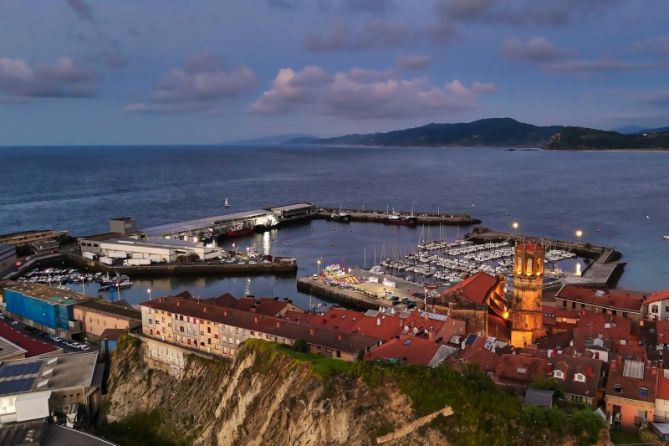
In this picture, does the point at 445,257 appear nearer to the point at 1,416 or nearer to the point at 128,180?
the point at 1,416

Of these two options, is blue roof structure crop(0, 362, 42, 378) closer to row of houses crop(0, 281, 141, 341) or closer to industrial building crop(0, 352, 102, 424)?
industrial building crop(0, 352, 102, 424)

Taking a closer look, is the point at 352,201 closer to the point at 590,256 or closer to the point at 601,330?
the point at 590,256

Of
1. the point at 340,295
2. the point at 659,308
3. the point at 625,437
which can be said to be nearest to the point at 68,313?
the point at 340,295

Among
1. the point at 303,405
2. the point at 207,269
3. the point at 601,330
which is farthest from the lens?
the point at 207,269

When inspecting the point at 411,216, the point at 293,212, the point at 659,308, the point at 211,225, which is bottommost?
the point at 411,216

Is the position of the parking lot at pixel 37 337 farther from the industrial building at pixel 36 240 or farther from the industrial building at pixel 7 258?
the industrial building at pixel 36 240

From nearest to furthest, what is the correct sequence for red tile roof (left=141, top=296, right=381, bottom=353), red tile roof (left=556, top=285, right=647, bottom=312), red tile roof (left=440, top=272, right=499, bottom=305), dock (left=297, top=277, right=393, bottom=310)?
red tile roof (left=141, top=296, right=381, bottom=353), red tile roof (left=440, top=272, right=499, bottom=305), red tile roof (left=556, top=285, right=647, bottom=312), dock (left=297, top=277, right=393, bottom=310)

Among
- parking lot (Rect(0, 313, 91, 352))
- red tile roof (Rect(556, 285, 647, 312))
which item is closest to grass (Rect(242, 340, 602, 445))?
red tile roof (Rect(556, 285, 647, 312))
